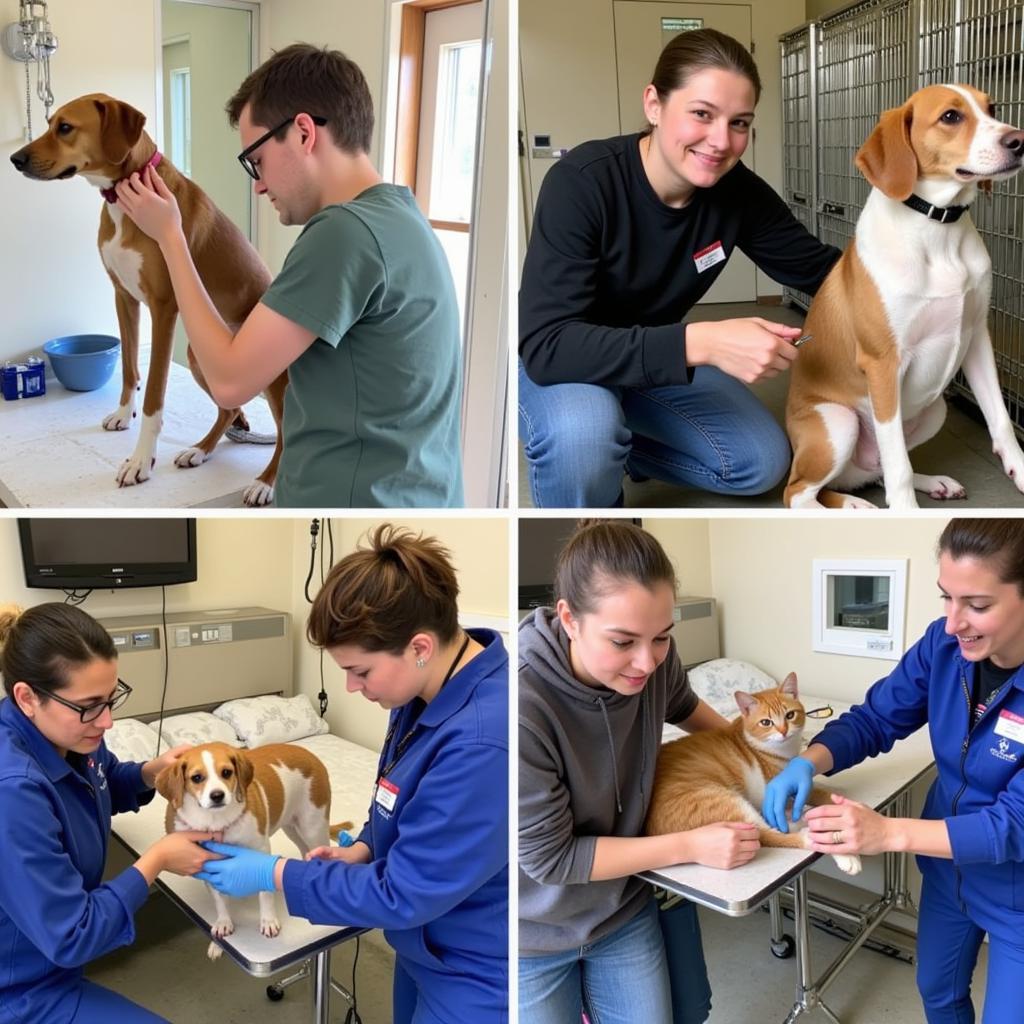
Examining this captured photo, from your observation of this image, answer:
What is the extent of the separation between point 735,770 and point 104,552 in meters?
1.73

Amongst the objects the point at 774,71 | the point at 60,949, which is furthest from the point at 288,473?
the point at 774,71

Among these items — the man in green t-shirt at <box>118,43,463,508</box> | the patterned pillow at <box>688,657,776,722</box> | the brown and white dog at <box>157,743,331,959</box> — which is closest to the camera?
the man in green t-shirt at <box>118,43,463,508</box>

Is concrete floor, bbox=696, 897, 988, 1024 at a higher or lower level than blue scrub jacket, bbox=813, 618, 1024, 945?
lower

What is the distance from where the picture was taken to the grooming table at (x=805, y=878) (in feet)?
4.57

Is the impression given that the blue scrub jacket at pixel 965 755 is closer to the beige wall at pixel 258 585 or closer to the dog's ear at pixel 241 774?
the dog's ear at pixel 241 774

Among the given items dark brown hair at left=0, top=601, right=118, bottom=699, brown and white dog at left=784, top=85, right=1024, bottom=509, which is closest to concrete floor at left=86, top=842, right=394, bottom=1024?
dark brown hair at left=0, top=601, right=118, bottom=699

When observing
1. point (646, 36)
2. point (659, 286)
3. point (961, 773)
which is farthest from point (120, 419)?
point (646, 36)

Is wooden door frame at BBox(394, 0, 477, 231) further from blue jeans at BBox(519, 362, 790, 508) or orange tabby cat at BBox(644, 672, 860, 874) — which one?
orange tabby cat at BBox(644, 672, 860, 874)

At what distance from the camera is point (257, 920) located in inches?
58.9

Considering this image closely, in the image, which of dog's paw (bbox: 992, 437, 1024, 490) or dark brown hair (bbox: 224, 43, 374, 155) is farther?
dog's paw (bbox: 992, 437, 1024, 490)

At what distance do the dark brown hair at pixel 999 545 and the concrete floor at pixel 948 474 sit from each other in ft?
0.61

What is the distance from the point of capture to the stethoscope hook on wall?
168cm

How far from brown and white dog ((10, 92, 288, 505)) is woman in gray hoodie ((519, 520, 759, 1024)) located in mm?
549

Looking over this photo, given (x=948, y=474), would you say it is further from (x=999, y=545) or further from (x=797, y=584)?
(x=797, y=584)
